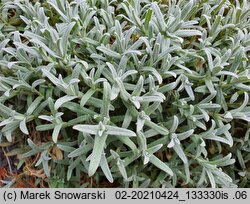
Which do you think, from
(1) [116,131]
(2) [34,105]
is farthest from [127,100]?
(2) [34,105]

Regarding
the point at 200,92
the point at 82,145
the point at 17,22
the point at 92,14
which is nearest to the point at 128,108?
the point at 82,145

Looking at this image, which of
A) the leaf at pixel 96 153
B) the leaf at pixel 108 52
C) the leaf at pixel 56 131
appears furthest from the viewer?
the leaf at pixel 108 52

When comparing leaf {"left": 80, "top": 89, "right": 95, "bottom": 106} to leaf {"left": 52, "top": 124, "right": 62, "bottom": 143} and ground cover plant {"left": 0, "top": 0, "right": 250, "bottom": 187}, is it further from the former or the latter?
leaf {"left": 52, "top": 124, "right": 62, "bottom": 143}

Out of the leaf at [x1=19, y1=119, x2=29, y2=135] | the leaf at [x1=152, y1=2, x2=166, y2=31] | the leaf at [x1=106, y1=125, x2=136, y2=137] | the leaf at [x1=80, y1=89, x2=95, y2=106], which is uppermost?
the leaf at [x1=152, y1=2, x2=166, y2=31]

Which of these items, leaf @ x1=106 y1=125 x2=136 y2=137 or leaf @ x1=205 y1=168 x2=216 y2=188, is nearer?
leaf @ x1=106 y1=125 x2=136 y2=137

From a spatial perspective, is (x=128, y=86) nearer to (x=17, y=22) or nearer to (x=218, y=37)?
(x=218, y=37)

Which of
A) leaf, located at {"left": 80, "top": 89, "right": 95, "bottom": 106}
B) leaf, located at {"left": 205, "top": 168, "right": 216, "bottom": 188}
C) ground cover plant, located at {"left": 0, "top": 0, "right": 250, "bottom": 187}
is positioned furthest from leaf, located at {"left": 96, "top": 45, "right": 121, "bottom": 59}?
leaf, located at {"left": 205, "top": 168, "right": 216, "bottom": 188}

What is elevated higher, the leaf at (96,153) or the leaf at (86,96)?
the leaf at (86,96)

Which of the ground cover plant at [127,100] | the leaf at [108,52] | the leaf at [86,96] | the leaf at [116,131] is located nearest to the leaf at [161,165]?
the ground cover plant at [127,100]

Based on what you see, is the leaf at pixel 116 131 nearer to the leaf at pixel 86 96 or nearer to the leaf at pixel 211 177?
the leaf at pixel 86 96
